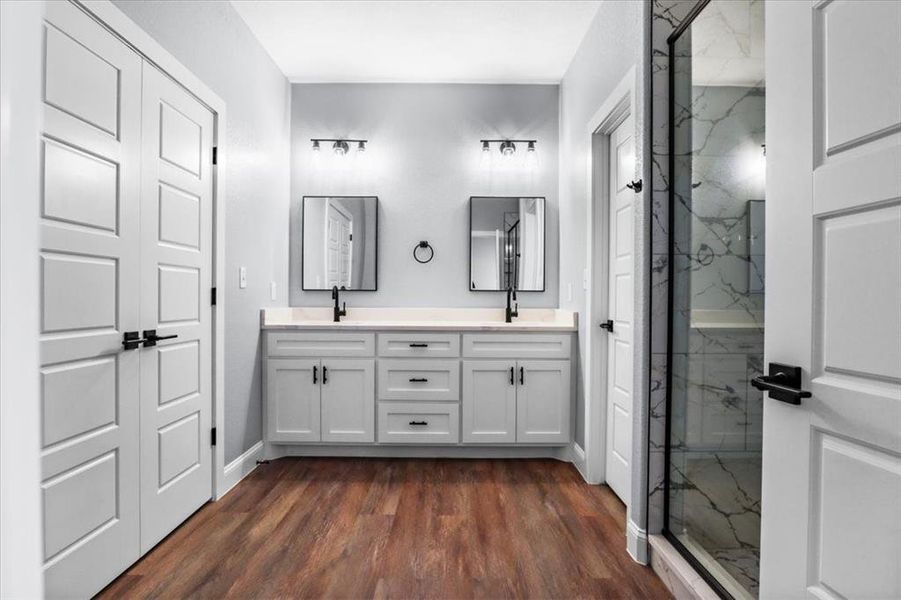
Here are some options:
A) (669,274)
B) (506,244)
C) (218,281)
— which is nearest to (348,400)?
(218,281)

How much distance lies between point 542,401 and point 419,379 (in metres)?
0.82

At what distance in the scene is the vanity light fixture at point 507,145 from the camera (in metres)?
3.43

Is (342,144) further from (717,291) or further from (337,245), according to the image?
(717,291)

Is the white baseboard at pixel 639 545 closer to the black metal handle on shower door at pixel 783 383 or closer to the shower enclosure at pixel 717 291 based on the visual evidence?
the shower enclosure at pixel 717 291

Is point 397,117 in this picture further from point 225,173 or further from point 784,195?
point 784,195

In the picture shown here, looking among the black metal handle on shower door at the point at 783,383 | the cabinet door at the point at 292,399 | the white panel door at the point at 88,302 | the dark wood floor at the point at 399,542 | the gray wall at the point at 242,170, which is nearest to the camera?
the black metal handle on shower door at the point at 783,383

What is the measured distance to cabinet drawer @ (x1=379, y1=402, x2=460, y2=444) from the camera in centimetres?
295

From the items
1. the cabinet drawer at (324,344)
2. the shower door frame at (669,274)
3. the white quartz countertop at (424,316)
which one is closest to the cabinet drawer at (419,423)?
the cabinet drawer at (324,344)

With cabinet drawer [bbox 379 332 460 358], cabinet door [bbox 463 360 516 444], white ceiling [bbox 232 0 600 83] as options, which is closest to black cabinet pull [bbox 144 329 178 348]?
cabinet drawer [bbox 379 332 460 358]

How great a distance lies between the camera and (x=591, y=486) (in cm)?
259

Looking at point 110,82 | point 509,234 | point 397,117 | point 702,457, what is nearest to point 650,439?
point 702,457

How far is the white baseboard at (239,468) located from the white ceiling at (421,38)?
8.47 ft

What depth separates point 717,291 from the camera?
158 centimetres

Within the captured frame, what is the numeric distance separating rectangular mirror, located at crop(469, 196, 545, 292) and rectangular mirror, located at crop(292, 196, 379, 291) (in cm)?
76
